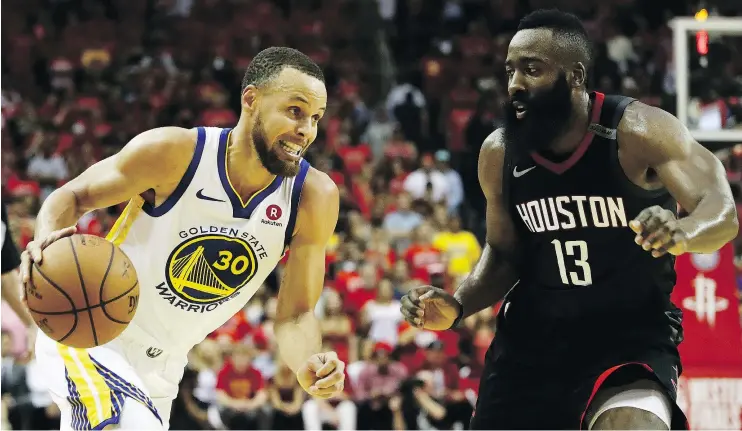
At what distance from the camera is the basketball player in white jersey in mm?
4160

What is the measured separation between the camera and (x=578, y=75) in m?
4.24

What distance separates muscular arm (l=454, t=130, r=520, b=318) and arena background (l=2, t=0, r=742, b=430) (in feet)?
9.58

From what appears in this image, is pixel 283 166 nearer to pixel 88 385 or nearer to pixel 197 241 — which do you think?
pixel 197 241

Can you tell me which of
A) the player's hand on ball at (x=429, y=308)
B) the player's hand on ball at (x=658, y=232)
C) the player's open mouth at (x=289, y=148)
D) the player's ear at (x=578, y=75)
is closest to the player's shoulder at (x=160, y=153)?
the player's open mouth at (x=289, y=148)

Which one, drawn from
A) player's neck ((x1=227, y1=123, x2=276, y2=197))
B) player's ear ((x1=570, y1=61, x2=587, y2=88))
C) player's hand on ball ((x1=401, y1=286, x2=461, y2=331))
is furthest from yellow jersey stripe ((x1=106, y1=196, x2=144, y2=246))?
player's ear ((x1=570, y1=61, x2=587, y2=88))

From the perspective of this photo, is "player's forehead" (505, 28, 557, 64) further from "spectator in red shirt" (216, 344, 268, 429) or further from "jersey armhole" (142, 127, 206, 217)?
"spectator in red shirt" (216, 344, 268, 429)

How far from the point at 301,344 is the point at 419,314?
0.51m

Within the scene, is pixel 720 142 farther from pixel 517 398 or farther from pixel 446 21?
pixel 446 21

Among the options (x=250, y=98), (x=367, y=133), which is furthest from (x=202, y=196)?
(x=367, y=133)

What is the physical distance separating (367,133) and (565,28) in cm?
981

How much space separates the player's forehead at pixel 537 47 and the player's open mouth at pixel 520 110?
0.18 metres

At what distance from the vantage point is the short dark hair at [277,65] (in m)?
4.33

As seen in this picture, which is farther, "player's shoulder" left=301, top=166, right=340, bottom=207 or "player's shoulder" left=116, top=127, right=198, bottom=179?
"player's shoulder" left=301, top=166, right=340, bottom=207

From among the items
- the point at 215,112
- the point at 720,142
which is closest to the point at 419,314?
the point at 720,142
